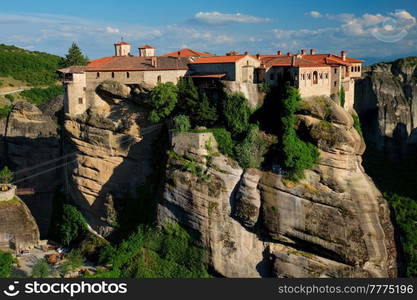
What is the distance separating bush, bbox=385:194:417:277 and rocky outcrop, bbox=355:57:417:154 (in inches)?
272

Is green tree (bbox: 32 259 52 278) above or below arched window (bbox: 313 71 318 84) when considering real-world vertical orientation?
below

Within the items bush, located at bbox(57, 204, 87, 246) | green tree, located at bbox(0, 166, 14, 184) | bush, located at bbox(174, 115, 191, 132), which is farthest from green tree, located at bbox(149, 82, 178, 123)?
green tree, located at bbox(0, 166, 14, 184)

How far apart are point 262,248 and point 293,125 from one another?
780cm

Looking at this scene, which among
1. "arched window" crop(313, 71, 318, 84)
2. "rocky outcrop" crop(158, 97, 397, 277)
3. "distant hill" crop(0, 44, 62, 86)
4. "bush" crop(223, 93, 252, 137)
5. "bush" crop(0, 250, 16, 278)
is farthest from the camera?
"distant hill" crop(0, 44, 62, 86)

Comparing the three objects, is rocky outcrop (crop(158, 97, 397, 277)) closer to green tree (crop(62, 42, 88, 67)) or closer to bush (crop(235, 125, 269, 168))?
bush (crop(235, 125, 269, 168))

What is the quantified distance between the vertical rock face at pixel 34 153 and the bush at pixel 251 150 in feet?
61.5

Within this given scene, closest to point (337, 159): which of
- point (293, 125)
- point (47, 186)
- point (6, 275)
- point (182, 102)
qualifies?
point (293, 125)

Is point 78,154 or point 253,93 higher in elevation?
point 253,93

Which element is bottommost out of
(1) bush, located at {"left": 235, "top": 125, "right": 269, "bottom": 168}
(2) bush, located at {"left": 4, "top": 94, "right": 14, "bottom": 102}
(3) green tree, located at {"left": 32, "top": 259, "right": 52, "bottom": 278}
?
(3) green tree, located at {"left": 32, "top": 259, "right": 52, "bottom": 278}

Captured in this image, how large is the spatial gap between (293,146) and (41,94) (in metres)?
47.1

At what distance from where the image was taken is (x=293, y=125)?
3531 cm

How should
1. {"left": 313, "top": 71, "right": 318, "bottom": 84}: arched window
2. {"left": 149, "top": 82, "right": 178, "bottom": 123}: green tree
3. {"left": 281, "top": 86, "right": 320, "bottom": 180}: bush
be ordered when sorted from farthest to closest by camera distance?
{"left": 149, "top": 82, "right": 178, "bottom": 123}: green tree
{"left": 313, "top": 71, "right": 318, "bottom": 84}: arched window
{"left": 281, "top": 86, "right": 320, "bottom": 180}: bush

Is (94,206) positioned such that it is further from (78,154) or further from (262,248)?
(262,248)

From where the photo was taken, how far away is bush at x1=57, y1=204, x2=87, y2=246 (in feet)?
141
